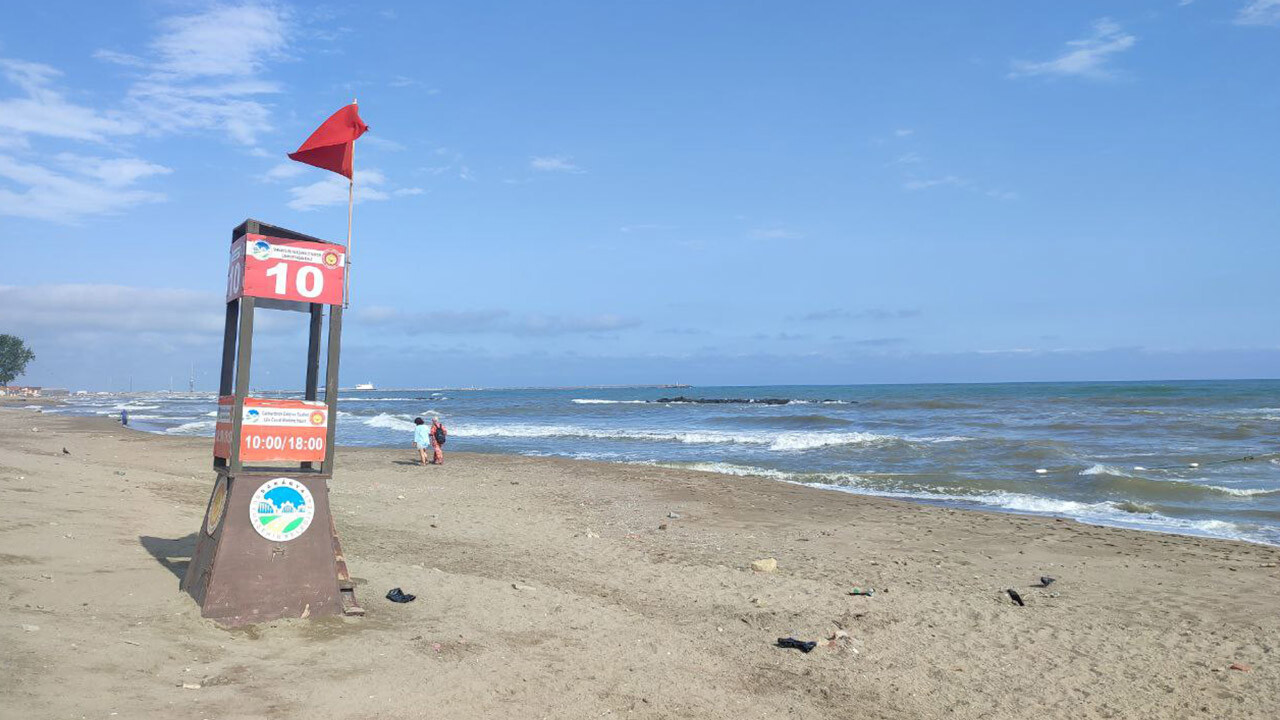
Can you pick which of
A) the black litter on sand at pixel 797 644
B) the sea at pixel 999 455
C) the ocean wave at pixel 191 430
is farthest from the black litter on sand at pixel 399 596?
the ocean wave at pixel 191 430

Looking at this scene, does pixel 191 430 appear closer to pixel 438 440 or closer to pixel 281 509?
pixel 438 440

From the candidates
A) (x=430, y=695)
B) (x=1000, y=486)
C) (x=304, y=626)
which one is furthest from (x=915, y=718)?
(x=1000, y=486)

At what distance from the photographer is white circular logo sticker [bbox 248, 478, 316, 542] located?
628 cm

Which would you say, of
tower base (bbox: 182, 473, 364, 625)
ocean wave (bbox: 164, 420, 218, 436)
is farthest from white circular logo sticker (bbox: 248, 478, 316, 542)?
ocean wave (bbox: 164, 420, 218, 436)

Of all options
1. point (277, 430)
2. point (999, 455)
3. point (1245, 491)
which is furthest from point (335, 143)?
point (999, 455)

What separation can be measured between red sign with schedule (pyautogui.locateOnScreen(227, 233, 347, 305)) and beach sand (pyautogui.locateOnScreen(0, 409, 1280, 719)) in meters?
2.42

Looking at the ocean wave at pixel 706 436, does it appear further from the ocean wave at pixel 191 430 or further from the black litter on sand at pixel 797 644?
the black litter on sand at pixel 797 644

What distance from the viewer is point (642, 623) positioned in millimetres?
6906

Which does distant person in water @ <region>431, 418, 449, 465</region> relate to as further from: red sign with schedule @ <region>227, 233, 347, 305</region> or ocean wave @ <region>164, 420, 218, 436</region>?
ocean wave @ <region>164, 420, 218, 436</region>

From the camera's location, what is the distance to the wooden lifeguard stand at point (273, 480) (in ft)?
20.2

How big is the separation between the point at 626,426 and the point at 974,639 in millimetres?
35430

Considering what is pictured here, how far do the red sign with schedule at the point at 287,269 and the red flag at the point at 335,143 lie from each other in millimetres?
1035

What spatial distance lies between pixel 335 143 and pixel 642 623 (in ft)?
15.8

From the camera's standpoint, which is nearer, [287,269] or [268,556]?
[268,556]
